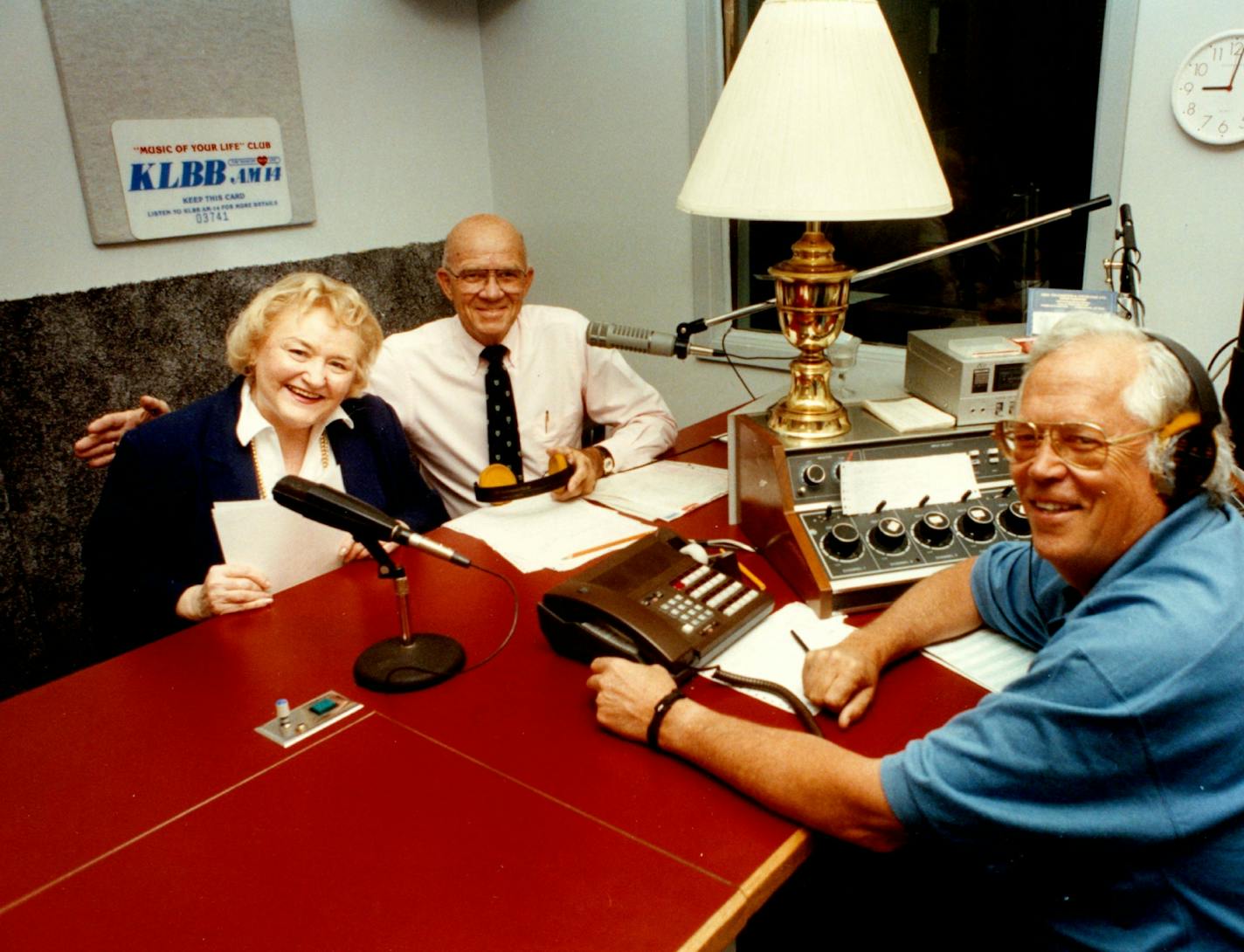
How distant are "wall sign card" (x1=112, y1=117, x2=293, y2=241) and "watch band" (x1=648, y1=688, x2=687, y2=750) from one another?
6.87 ft

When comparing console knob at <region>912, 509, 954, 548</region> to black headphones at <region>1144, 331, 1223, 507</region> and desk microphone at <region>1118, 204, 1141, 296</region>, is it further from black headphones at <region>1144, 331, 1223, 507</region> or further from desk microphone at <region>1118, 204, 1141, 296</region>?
desk microphone at <region>1118, 204, 1141, 296</region>

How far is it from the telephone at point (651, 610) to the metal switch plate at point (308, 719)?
0.93ft

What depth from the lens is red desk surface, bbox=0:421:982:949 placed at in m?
0.89

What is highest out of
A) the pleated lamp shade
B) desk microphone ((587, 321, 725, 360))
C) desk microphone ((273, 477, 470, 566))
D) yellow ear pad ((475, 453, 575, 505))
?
the pleated lamp shade

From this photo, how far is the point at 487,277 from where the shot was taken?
7.57ft

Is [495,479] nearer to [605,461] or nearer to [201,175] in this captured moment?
[605,461]

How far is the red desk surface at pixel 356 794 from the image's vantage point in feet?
2.91

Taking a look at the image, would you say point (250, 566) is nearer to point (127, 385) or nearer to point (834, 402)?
point (834, 402)

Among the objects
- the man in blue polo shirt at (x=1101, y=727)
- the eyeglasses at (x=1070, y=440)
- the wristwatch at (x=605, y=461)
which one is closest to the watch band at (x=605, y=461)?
the wristwatch at (x=605, y=461)

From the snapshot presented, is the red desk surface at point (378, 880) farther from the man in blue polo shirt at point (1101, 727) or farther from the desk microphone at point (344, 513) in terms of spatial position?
the desk microphone at point (344, 513)

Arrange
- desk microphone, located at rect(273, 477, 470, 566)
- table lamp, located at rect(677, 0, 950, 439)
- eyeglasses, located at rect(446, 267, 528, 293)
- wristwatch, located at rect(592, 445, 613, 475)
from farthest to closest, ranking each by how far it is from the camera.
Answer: eyeglasses, located at rect(446, 267, 528, 293) < wristwatch, located at rect(592, 445, 613, 475) < table lamp, located at rect(677, 0, 950, 439) < desk microphone, located at rect(273, 477, 470, 566)

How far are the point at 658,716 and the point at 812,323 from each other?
0.82 metres

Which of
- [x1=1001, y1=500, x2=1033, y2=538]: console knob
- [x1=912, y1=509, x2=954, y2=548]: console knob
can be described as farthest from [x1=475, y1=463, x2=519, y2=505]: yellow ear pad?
[x1=1001, y1=500, x2=1033, y2=538]: console knob

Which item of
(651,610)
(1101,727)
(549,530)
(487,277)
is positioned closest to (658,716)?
(651,610)
